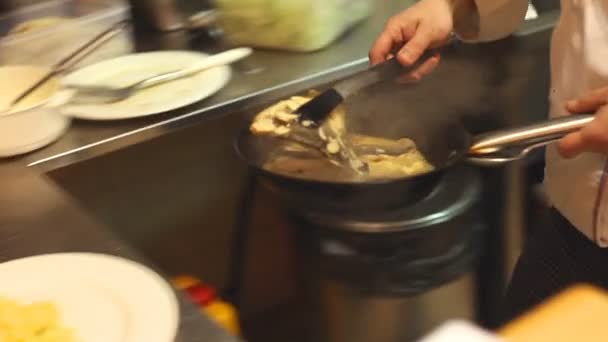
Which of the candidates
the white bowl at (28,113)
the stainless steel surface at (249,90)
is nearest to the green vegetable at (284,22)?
the stainless steel surface at (249,90)

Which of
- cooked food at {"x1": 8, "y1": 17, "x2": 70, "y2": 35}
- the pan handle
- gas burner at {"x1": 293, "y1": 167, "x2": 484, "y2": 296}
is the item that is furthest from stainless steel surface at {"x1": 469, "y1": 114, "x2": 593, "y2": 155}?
cooked food at {"x1": 8, "y1": 17, "x2": 70, "y2": 35}

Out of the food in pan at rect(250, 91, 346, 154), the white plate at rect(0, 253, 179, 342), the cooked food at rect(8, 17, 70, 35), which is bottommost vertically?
the food in pan at rect(250, 91, 346, 154)

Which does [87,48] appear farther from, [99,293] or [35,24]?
[99,293]

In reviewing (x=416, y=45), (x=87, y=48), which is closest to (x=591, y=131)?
(x=416, y=45)

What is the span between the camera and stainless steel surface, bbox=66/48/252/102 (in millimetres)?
895

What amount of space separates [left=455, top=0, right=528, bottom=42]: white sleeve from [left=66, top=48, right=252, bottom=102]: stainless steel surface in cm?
27

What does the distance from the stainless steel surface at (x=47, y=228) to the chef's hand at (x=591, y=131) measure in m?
0.29

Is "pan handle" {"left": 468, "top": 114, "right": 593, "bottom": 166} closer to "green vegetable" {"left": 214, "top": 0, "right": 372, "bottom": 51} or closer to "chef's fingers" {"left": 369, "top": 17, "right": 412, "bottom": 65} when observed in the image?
"chef's fingers" {"left": 369, "top": 17, "right": 412, "bottom": 65}

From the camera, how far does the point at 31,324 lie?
496mm

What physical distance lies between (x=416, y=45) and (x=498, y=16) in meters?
0.09

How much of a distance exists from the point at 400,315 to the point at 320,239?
0.14 meters

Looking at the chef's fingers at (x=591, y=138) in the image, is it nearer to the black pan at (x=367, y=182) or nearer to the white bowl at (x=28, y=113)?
the black pan at (x=367, y=182)

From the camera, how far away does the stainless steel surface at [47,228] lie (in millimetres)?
617

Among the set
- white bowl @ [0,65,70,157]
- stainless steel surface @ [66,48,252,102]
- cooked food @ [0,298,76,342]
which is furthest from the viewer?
stainless steel surface @ [66,48,252,102]
